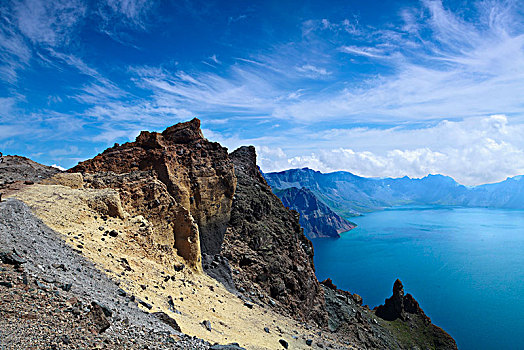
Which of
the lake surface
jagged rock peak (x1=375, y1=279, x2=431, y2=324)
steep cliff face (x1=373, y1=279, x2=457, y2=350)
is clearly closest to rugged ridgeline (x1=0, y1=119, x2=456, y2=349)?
steep cliff face (x1=373, y1=279, x2=457, y2=350)

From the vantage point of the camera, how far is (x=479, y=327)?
220 ft

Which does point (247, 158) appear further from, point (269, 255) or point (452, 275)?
point (452, 275)

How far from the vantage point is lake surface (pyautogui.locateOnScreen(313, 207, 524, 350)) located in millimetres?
67938

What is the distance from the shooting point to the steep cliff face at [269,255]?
102 feet

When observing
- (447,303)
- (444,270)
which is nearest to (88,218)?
(447,303)

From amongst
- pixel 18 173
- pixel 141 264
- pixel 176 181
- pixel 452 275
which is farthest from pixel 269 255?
pixel 452 275

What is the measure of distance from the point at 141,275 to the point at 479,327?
3239 inches

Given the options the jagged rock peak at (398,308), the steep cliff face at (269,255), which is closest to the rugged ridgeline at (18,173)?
the steep cliff face at (269,255)

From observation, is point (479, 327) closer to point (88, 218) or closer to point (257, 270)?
point (257, 270)

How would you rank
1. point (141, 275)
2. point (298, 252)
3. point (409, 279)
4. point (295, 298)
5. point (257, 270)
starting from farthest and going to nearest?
1. point (409, 279)
2. point (298, 252)
3. point (295, 298)
4. point (257, 270)
5. point (141, 275)

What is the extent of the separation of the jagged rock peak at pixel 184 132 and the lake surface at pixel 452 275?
228ft

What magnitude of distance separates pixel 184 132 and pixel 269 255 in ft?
56.1

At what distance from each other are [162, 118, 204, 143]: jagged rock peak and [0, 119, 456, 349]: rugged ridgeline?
0.11m

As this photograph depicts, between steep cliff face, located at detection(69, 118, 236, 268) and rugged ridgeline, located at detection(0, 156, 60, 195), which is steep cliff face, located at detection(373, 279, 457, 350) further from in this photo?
rugged ridgeline, located at detection(0, 156, 60, 195)
